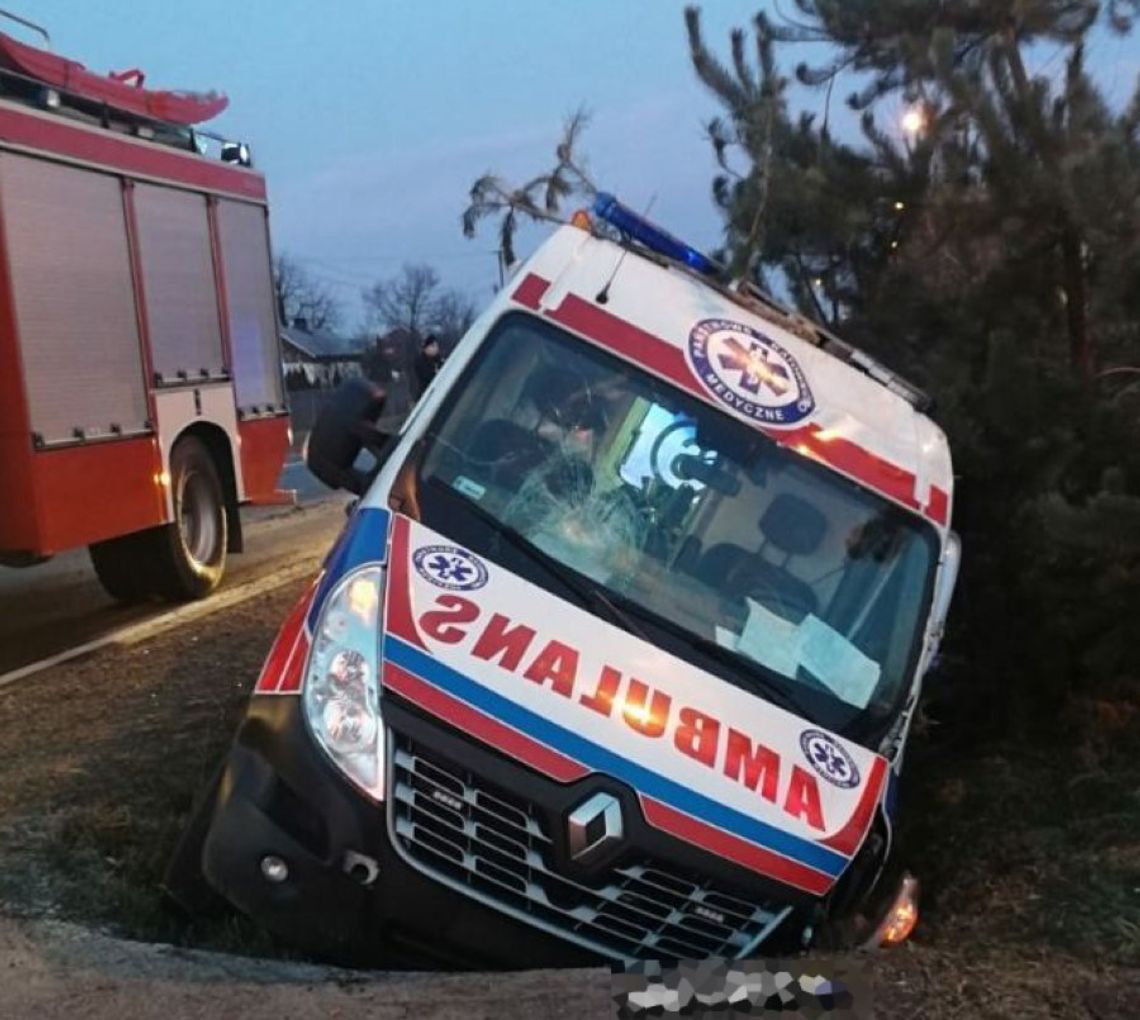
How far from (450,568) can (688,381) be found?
1.09 m

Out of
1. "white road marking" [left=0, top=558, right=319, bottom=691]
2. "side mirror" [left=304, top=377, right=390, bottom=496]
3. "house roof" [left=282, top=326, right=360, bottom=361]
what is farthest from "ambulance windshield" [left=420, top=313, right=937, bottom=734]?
"house roof" [left=282, top=326, right=360, bottom=361]

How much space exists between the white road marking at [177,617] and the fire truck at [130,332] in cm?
27

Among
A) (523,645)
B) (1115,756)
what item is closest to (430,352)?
(1115,756)

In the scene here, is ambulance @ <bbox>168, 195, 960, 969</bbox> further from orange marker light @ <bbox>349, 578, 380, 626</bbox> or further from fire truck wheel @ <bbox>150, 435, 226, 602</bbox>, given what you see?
fire truck wheel @ <bbox>150, 435, 226, 602</bbox>

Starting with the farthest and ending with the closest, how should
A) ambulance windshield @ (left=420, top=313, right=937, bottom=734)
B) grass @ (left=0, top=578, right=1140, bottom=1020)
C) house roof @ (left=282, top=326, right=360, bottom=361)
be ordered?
house roof @ (left=282, top=326, right=360, bottom=361), ambulance windshield @ (left=420, top=313, right=937, bottom=734), grass @ (left=0, top=578, right=1140, bottom=1020)

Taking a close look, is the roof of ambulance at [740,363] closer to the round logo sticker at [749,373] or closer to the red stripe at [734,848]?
the round logo sticker at [749,373]

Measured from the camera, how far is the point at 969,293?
603 centimetres

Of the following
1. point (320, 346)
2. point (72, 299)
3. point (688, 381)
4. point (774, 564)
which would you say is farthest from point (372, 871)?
point (320, 346)

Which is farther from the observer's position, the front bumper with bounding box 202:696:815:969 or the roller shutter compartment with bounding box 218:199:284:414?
the roller shutter compartment with bounding box 218:199:284:414

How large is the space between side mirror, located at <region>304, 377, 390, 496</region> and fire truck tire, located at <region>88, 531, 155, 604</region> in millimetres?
5190

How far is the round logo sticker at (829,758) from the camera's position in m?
3.88

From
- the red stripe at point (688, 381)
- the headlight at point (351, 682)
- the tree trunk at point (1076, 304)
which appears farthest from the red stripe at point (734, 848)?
the tree trunk at point (1076, 304)

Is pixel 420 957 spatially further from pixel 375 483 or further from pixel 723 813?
pixel 375 483

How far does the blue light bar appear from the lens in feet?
17.0
